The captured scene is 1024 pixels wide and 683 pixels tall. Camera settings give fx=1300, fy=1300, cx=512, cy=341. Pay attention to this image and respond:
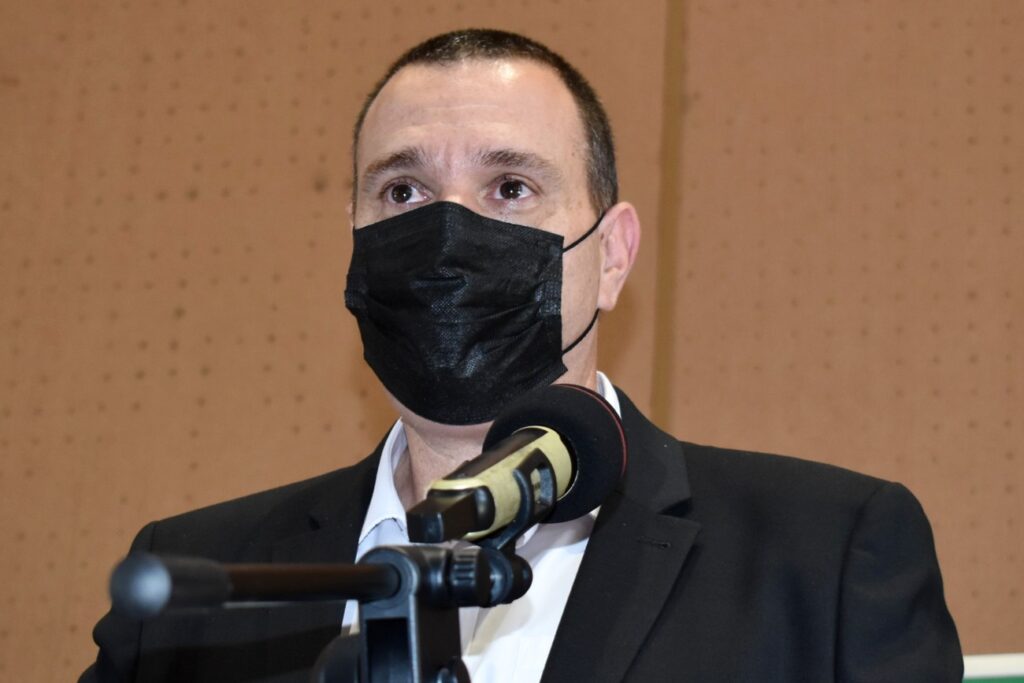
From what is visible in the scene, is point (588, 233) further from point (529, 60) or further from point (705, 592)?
point (705, 592)

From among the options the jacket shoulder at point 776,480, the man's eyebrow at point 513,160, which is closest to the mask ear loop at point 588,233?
the man's eyebrow at point 513,160

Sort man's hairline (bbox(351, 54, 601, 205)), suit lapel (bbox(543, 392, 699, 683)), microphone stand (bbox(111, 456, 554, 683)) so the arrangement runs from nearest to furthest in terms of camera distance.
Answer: microphone stand (bbox(111, 456, 554, 683))
suit lapel (bbox(543, 392, 699, 683))
man's hairline (bbox(351, 54, 601, 205))

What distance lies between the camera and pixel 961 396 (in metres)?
2.88

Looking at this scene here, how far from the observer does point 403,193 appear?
1927mm

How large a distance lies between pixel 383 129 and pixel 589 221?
35 cm

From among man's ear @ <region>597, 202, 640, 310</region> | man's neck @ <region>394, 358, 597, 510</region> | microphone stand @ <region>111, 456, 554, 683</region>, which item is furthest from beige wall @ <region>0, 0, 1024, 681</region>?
microphone stand @ <region>111, 456, 554, 683</region>

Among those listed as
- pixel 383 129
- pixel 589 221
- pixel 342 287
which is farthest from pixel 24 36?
pixel 589 221

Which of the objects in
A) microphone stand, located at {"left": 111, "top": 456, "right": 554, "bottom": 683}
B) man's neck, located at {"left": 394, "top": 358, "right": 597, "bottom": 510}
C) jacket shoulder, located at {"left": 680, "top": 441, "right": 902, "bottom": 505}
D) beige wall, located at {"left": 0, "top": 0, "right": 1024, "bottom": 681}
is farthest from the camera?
beige wall, located at {"left": 0, "top": 0, "right": 1024, "bottom": 681}

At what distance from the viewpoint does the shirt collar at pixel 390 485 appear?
1.90 meters

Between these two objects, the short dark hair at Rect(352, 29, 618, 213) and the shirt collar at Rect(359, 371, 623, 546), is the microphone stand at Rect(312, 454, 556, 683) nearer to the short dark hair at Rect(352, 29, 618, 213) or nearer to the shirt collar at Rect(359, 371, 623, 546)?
the shirt collar at Rect(359, 371, 623, 546)

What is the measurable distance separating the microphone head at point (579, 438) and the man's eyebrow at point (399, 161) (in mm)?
913

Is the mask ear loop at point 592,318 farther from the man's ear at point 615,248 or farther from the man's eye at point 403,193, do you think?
the man's eye at point 403,193

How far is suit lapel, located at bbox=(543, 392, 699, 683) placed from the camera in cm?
155

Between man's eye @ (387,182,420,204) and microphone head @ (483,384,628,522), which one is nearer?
microphone head @ (483,384,628,522)
